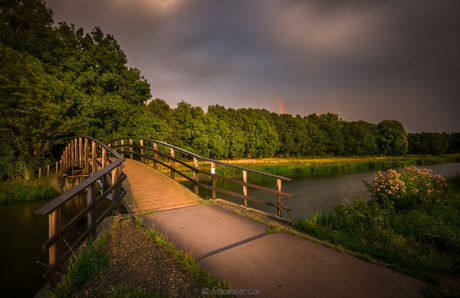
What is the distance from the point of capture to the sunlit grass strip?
2.69m

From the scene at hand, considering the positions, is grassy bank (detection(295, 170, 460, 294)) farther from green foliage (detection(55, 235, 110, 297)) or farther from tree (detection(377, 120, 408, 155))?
tree (detection(377, 120, 408, 155))

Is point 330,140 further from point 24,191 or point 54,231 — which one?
point 54,231

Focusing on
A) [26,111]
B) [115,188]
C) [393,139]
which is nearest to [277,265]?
[115,188]

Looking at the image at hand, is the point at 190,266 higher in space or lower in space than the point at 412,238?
higher

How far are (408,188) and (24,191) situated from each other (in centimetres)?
1951

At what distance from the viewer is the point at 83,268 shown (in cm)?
312

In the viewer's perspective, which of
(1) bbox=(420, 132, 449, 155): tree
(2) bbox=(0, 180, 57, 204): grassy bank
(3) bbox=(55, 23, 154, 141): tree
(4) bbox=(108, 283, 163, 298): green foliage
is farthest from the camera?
(1) bbox=(420, 132, 449, 155): tree

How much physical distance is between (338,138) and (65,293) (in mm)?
75863

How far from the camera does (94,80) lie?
18.5 m

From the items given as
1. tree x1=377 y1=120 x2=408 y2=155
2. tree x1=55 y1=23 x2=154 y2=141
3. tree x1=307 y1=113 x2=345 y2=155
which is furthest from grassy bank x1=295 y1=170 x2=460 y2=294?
tree x1=377 y1=120 x2=408 y2=155

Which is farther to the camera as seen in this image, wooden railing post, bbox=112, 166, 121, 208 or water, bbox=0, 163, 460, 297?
water, bbox=0, 163, 460, 297

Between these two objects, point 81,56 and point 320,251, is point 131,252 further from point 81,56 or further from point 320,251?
point 81,56

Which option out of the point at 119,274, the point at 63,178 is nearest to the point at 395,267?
the point at 119,274

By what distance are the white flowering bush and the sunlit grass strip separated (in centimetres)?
674
